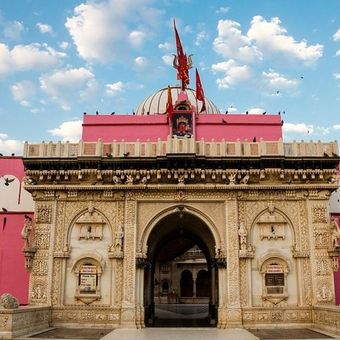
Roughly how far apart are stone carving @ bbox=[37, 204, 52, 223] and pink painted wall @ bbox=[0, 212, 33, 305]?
2019mm

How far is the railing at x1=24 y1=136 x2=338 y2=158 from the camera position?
1584 centimetres

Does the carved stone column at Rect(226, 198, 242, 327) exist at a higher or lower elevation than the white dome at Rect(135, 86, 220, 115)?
lower

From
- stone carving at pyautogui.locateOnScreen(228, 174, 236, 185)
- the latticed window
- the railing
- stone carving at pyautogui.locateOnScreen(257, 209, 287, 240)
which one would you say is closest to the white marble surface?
the latticed window

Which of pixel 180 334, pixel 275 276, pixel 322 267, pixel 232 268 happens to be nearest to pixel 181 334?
pixel 180 334

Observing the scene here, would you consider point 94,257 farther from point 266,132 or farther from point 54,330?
point 266,132

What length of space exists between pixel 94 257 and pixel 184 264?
2553 centimetres

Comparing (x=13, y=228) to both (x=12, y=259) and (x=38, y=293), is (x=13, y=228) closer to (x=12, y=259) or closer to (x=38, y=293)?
(x=12, y=259)

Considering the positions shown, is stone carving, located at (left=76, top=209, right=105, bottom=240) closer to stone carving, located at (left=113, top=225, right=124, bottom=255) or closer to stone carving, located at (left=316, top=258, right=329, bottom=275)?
stone carving, located at (left=113, top=225, right=124, bottom=255)

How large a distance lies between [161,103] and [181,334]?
1250 cm

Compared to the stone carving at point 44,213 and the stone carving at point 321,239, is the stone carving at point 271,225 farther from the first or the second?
the stone carving at point 44,213

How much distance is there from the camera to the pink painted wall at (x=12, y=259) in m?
16.9

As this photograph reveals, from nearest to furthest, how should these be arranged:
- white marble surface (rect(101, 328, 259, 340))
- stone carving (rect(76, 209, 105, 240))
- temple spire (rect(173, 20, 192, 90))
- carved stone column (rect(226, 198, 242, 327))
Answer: white marble surface (rect(101, 328, 259, 340))
carved stone column (rect(226, 198, 242, 327))
stone carving (rect(76, 209, 105, 240))
temple spire (rect(173, 20, 192, 90))

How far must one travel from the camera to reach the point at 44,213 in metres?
15.9

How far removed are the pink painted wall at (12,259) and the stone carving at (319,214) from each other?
1089cm
